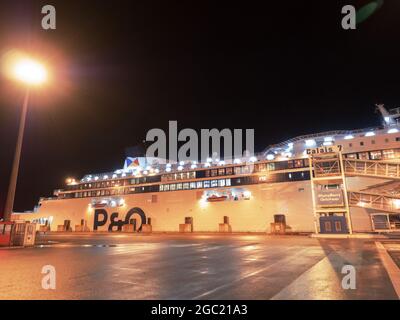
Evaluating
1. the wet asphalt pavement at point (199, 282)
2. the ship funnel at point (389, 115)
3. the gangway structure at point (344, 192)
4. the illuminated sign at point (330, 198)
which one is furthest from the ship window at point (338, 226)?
the ship funnel at point (389, 115)

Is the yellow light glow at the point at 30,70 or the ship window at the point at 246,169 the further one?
the ship window at the point at 246,169

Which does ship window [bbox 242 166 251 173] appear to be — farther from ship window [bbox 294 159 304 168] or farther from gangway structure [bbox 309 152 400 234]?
gangway structure [bbox 309 152 400 234]

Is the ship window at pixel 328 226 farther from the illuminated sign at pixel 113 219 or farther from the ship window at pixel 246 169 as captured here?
the illuminated sign at pixel 113 219

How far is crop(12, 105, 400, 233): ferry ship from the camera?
3034 centimetres

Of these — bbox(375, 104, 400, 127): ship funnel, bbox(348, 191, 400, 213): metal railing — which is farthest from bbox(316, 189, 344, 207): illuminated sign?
bbox(375, 104, 400, 127): ship funnel

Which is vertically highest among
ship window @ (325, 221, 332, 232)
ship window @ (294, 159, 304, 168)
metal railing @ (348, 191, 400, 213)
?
ship window @ (294, 159, 304, 168)

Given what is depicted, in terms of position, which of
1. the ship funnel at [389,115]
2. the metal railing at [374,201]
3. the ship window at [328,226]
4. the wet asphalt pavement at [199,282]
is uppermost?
the ship funnel at [389,115]

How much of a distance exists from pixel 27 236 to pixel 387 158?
43.7 m

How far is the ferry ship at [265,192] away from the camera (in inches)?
1195

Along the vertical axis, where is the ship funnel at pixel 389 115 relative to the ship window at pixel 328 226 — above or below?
above

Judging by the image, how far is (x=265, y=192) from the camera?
44.9 metres

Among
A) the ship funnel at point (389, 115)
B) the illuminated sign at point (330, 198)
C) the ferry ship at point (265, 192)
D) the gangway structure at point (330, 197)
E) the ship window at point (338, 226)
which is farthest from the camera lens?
the ship funnel at point (389, 115)

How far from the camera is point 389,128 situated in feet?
126

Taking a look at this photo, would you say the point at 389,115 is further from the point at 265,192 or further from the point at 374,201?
the point at 265,192
